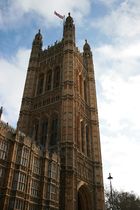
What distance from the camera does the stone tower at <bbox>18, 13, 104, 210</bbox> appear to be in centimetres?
3406

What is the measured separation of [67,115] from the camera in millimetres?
38219

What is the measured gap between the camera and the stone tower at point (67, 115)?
34.1 meters

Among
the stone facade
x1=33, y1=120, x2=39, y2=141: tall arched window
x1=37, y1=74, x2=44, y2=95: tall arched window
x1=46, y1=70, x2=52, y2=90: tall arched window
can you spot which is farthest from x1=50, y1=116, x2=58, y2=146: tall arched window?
x1=37, y1=74, x2=44, y2=95: tall arched window

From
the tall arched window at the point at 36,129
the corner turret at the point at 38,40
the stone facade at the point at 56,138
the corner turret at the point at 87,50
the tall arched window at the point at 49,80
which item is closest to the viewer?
the stone facade at the point at 56,138

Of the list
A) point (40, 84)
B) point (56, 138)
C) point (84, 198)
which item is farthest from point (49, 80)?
point (84, 198)

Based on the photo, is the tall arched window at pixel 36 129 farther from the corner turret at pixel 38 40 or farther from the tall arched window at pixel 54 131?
the corner turret at pixel 38 40

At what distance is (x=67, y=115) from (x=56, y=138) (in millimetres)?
3844

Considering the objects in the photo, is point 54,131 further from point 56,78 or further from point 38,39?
point 38,39

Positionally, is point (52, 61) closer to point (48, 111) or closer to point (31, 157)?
point (48, 111)

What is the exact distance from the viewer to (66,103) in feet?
130

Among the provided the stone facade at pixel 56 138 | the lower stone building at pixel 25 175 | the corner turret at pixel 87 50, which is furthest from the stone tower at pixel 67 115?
the lower stone building at pixel 25 175

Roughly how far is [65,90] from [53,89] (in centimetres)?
339

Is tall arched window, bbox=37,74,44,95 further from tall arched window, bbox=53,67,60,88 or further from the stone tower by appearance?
tall arched window, bbox=53,67,60,88

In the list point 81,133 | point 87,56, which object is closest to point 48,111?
point 81,133
